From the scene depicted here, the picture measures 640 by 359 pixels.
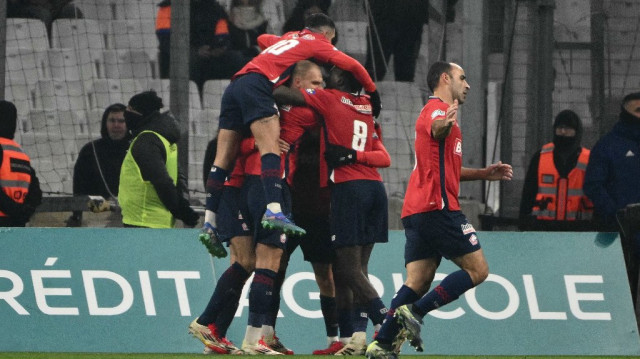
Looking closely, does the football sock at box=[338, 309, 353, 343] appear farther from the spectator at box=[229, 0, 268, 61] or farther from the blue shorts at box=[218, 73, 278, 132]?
the spectator at box=[229, 0, 268, 61]

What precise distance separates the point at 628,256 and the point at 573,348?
1.06 m

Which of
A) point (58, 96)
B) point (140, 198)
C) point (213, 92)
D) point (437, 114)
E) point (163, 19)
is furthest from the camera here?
point (58, 96)

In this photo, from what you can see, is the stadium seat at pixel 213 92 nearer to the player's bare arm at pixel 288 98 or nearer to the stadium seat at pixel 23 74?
the stadium seat at pixel 23 74

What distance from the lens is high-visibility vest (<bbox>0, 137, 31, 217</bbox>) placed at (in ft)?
29.6

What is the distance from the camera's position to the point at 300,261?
840 centimetres

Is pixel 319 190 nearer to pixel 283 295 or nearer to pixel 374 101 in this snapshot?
pixel 374 101

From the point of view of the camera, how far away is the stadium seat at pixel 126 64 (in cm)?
1288

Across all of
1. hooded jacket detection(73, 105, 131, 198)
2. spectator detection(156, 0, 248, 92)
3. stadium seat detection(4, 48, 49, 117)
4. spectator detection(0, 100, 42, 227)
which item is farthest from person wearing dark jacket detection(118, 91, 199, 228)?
stadium seat detection(4, 48, 49, 117)

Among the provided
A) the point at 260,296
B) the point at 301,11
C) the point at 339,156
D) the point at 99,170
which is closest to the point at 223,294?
the point at 260,296

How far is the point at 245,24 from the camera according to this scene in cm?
1211

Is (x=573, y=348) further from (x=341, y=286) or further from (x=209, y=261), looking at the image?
(x=209, y=261)

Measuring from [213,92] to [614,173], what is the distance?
4.23 meters

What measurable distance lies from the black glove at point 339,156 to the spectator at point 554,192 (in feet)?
8.37

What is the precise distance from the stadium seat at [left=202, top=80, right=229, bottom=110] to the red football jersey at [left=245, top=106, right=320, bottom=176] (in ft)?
14.2
